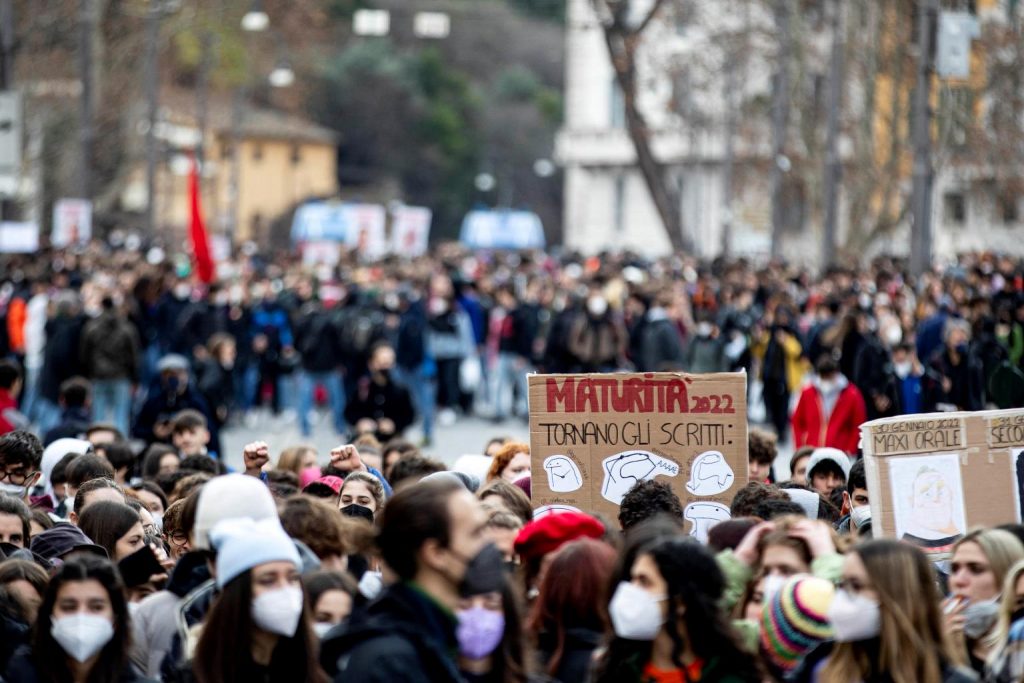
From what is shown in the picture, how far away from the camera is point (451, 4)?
8919 centimetres

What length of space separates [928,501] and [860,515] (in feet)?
2.71

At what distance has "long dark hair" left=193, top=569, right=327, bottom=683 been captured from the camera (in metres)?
5.22

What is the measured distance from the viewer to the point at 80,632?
18.2 ft

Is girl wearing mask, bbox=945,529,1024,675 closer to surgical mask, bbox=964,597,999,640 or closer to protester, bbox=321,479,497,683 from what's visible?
surgical mask, bbox=964,597,999,640

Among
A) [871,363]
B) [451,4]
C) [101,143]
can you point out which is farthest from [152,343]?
[451,4]

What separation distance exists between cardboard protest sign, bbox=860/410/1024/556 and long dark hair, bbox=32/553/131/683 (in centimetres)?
305

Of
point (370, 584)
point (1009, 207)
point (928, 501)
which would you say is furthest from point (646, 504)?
point (1009, 207)

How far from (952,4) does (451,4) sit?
2474 inches

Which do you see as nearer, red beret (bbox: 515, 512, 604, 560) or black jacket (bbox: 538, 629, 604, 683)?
black jacket (bbox: 538, 629, 604, 683)

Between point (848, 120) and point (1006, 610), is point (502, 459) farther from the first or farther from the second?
point (848, 120)

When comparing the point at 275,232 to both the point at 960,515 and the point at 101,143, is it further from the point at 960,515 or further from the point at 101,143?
the point at 960,515

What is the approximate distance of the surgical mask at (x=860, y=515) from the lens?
8305 mm

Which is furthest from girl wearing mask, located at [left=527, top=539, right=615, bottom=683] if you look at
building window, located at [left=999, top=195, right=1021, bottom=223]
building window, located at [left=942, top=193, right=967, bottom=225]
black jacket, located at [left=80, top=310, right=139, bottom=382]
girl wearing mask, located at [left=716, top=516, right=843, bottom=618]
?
building window, located at [left=942, top=193, right=967, bottom=225]

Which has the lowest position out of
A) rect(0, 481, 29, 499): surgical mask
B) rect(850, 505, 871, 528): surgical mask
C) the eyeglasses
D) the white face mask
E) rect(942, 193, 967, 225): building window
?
rect(850, 505, 871, 528): surgical mask
